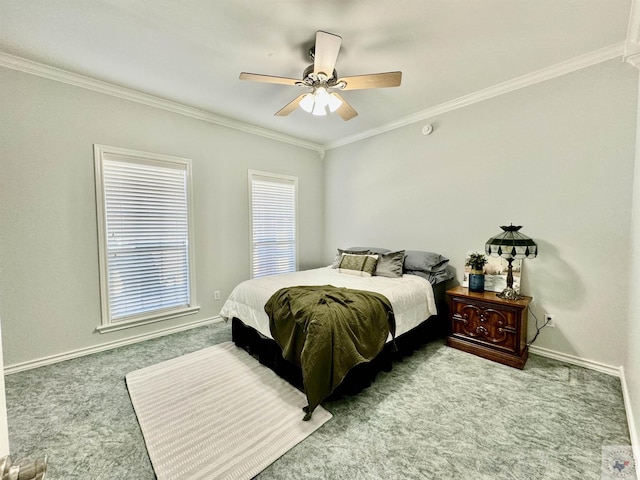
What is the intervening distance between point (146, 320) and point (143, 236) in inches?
38.4

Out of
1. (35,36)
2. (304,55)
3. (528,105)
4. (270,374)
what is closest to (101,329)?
(270,374)

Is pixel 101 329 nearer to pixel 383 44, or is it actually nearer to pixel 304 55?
pixel 304 55

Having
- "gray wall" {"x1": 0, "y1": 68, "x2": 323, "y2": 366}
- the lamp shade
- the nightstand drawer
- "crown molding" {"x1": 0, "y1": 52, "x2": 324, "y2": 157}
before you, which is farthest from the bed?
"crown molding" {"x1": 0, "y1": 52, "x2": 324, "y2": 157}

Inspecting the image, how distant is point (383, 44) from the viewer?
2.24 m

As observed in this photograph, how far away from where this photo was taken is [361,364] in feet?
7.07

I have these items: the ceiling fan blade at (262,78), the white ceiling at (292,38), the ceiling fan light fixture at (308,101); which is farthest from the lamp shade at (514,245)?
the ceiling fan blade at (262,78)

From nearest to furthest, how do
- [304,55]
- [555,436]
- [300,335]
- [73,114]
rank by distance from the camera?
[555,436] < [300,335] < [304,55] < [73,114]

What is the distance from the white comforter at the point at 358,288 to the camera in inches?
100

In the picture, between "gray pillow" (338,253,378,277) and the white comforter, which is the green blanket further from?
"gray pillow" (338,253,378,277)

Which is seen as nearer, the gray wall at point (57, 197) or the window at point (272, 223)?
the gray wall at point (57, 197)

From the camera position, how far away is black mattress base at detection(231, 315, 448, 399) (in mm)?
2148

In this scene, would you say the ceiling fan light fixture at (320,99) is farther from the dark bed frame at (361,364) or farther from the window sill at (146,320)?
the window sill at (146,320)

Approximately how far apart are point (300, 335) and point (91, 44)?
2884mm

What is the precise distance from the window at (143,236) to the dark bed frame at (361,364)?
106 centimetres
